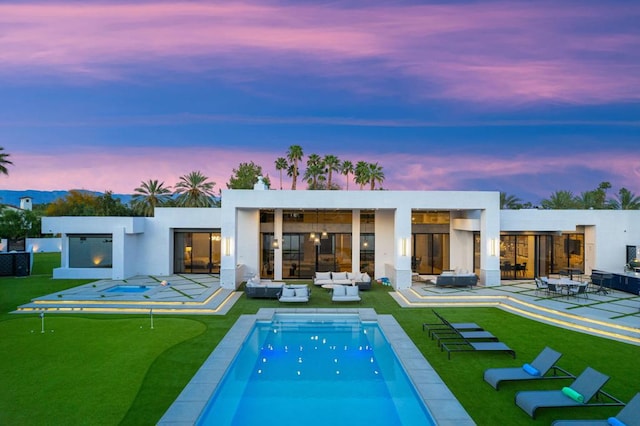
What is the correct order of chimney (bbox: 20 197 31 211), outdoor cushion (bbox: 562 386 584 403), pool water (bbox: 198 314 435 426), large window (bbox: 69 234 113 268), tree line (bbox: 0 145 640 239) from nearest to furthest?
1. outdoor cushion (bbox: 562 386 584 403)
2. pool water (bbox: 198 314 435 426)
3. large window (bbox: 69 234 113 268)
4. tree line (bbox: 0 145 640 239)
5. chimney (bbox: 20 197 31 211)

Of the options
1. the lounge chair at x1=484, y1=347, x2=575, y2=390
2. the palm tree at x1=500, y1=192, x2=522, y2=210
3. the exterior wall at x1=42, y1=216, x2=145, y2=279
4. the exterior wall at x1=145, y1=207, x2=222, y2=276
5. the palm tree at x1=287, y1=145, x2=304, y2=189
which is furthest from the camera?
the palm tree at x1=287, y1=145, x2=304, y2=189

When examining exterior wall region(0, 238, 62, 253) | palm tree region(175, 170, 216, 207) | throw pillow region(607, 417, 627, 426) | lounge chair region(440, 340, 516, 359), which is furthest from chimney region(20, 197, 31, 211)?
throw pillow region(607, 417, 627, 426)

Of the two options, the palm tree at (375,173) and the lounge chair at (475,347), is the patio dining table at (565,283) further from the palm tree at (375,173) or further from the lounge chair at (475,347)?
the palm tree at (375,173)

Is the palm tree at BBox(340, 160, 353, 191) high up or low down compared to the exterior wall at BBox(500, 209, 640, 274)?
up

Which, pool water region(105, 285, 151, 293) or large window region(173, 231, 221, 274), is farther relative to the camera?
large window region(173, 231, 221, 274)

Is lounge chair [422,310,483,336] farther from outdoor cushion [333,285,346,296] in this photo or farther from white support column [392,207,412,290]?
white support column [392,207,412,290]

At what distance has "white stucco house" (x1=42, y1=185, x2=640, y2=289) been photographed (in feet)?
71.5

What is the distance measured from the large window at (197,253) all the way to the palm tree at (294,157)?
27289 mm

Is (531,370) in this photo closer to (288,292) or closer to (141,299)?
(288,292)

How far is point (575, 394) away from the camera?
6.88m

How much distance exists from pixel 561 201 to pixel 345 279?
1424 inches

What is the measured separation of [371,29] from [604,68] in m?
13.1

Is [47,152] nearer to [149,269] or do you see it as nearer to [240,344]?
[149,269]

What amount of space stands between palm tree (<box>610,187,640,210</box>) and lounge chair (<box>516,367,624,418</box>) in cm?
3465
